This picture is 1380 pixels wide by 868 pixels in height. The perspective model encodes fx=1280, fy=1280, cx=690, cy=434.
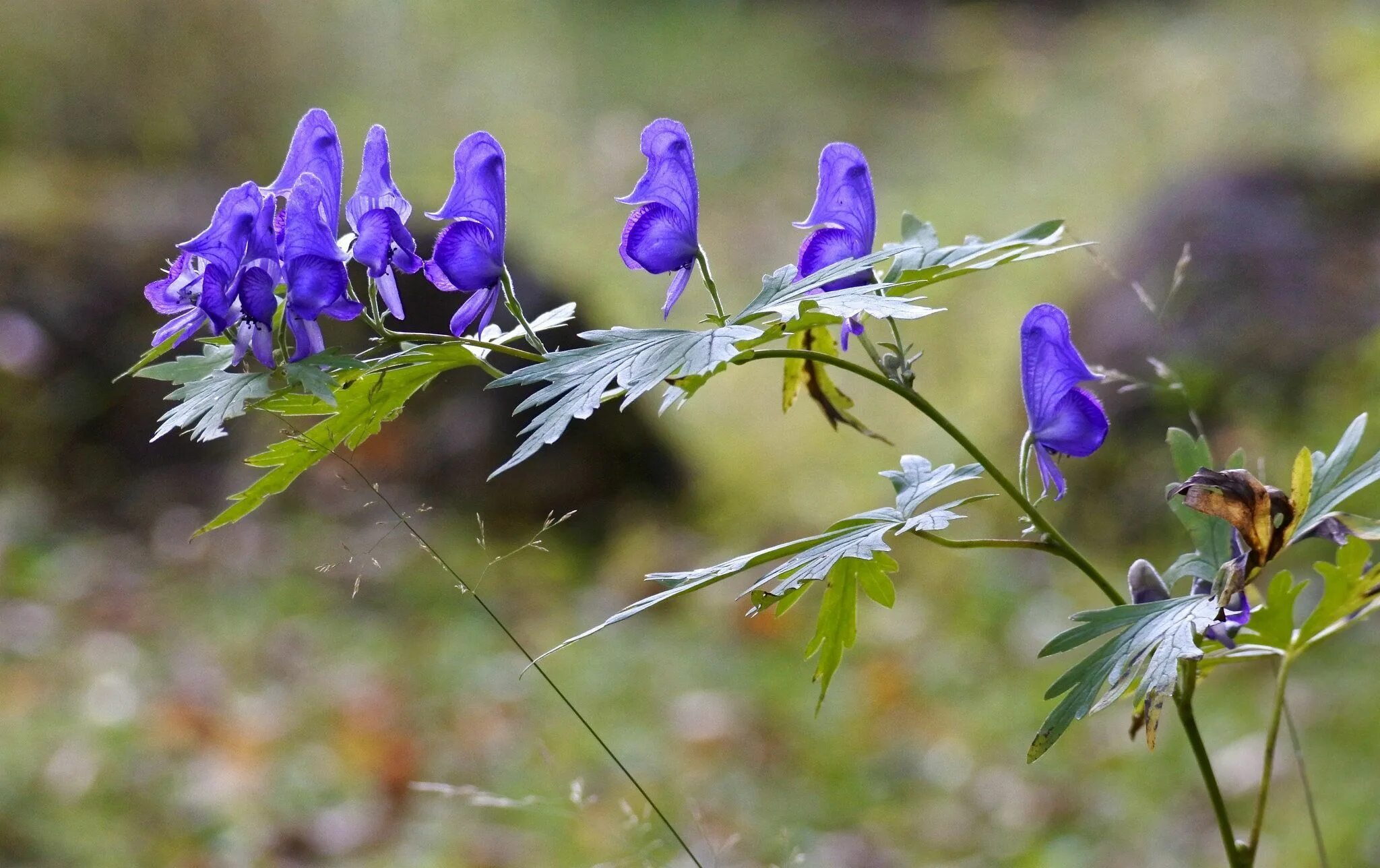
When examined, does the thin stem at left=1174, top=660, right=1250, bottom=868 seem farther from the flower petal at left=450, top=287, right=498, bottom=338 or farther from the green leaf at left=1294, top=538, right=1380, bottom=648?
the flower petal at left=450, top=287, right=498, bottom=338

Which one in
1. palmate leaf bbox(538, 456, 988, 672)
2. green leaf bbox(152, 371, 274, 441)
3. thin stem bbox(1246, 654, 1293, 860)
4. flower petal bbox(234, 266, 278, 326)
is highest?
flower petal bbox(234, 266, 278, 326)

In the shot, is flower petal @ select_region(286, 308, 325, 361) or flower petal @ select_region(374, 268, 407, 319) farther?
flower petal @ select_region(374, 268, 407, 319)

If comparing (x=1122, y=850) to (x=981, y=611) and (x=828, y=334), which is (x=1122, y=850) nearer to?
(x=981, y=611)

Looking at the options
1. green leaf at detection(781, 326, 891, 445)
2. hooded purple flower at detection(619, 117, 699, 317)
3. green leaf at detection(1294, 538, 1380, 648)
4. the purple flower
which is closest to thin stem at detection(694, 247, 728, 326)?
hooded purple flower at detection(619, 117, 699, 317)

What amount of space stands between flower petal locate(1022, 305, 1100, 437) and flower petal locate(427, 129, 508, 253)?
441mm

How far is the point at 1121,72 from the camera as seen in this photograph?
10000mm

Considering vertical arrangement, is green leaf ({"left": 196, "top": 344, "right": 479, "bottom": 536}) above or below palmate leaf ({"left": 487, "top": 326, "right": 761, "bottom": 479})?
below

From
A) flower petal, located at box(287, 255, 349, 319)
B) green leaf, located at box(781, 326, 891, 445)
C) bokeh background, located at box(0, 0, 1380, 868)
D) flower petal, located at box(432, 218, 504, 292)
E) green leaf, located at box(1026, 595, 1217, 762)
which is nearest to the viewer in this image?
green leaf, located at box(1026, 595, 1217, 762)

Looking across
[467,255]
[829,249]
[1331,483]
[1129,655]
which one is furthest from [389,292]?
[1331,483]

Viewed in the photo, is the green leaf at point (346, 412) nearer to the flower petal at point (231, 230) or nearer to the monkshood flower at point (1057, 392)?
the flower petal at point (231, 230)

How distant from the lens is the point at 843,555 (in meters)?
0.92

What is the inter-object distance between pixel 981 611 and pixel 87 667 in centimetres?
245

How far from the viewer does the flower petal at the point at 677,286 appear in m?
1.04

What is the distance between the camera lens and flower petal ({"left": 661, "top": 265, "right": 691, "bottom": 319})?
1037 millimetres
